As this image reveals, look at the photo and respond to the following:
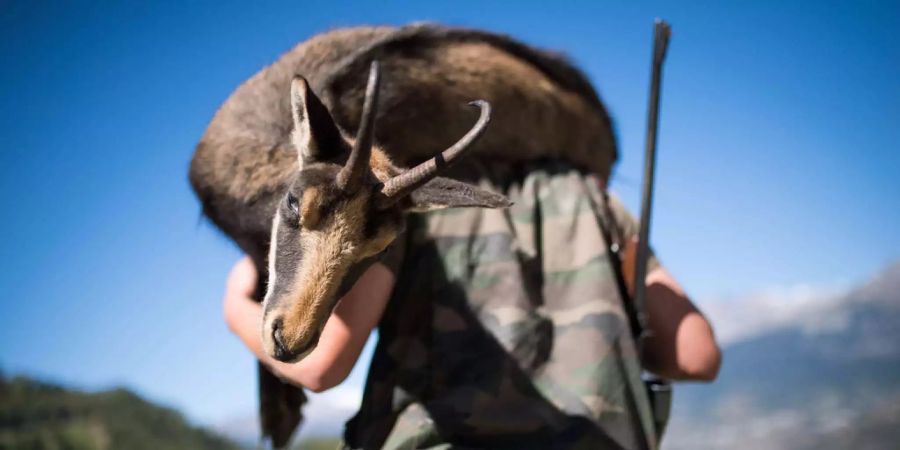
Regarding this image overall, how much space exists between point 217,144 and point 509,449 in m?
1.72

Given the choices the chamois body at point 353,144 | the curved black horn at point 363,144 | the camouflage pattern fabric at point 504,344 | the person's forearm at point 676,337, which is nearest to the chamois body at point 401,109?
the chamois body at point 353,144

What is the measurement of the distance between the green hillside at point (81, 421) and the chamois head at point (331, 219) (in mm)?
7423

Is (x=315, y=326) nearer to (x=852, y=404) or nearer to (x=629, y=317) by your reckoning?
(x=629, y=317)

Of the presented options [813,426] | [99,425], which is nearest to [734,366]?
[813,426]

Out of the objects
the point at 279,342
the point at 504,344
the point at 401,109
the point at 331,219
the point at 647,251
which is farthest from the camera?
the point at 401,109

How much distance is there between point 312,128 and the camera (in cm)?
210

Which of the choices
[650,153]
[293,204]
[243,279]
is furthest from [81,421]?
[650,153]

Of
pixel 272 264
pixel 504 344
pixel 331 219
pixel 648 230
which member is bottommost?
pixel 504 344

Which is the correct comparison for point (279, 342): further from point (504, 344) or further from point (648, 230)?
point (648, 230)

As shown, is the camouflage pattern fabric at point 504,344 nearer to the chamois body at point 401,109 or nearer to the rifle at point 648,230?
the rifle at point 648,230

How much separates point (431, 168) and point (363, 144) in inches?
8.3

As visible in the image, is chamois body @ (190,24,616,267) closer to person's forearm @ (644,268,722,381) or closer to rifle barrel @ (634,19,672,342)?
rifle barrel @ (634,19,672,342)

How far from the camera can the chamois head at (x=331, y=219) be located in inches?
72.3

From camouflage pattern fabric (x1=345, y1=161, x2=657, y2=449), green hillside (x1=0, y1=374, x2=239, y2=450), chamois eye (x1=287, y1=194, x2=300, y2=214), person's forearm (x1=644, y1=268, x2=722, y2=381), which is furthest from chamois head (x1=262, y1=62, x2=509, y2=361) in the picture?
green hillside (x1=0, y1=374, x2=239, y2=450)
